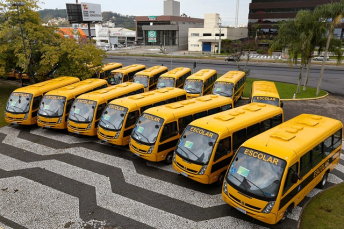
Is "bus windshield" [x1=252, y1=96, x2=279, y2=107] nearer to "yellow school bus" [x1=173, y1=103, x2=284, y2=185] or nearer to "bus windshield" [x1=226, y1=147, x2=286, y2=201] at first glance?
"yellow school bus" [x1=173, y1=103, x2=284, y2=185]

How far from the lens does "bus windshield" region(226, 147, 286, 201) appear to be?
7.36 metres

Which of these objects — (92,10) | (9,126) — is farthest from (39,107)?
(92,10)

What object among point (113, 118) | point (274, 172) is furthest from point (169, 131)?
point (274, 172)

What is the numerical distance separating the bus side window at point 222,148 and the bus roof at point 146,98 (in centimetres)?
521

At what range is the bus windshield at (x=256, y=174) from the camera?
7.36 metres

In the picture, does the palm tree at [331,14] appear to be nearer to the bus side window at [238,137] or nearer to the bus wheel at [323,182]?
the bus wheel at [323,182]

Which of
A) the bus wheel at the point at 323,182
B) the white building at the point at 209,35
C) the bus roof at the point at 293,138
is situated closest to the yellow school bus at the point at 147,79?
the bus roof at the point at 293,138

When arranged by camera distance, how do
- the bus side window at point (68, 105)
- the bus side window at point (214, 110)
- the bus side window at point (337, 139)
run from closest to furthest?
the bus side window at point (337, 139) → the bus side window at point (214, 110) → the bus side window at point (68, 105)

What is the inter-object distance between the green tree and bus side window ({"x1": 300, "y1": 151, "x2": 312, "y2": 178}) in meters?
18.5

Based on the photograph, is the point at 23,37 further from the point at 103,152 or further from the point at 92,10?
the point at 92,10

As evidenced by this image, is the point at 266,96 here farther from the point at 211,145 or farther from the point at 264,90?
the point at 211,145

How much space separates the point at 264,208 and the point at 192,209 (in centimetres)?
246

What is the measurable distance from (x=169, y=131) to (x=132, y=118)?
245 cm

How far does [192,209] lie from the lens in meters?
8.67
